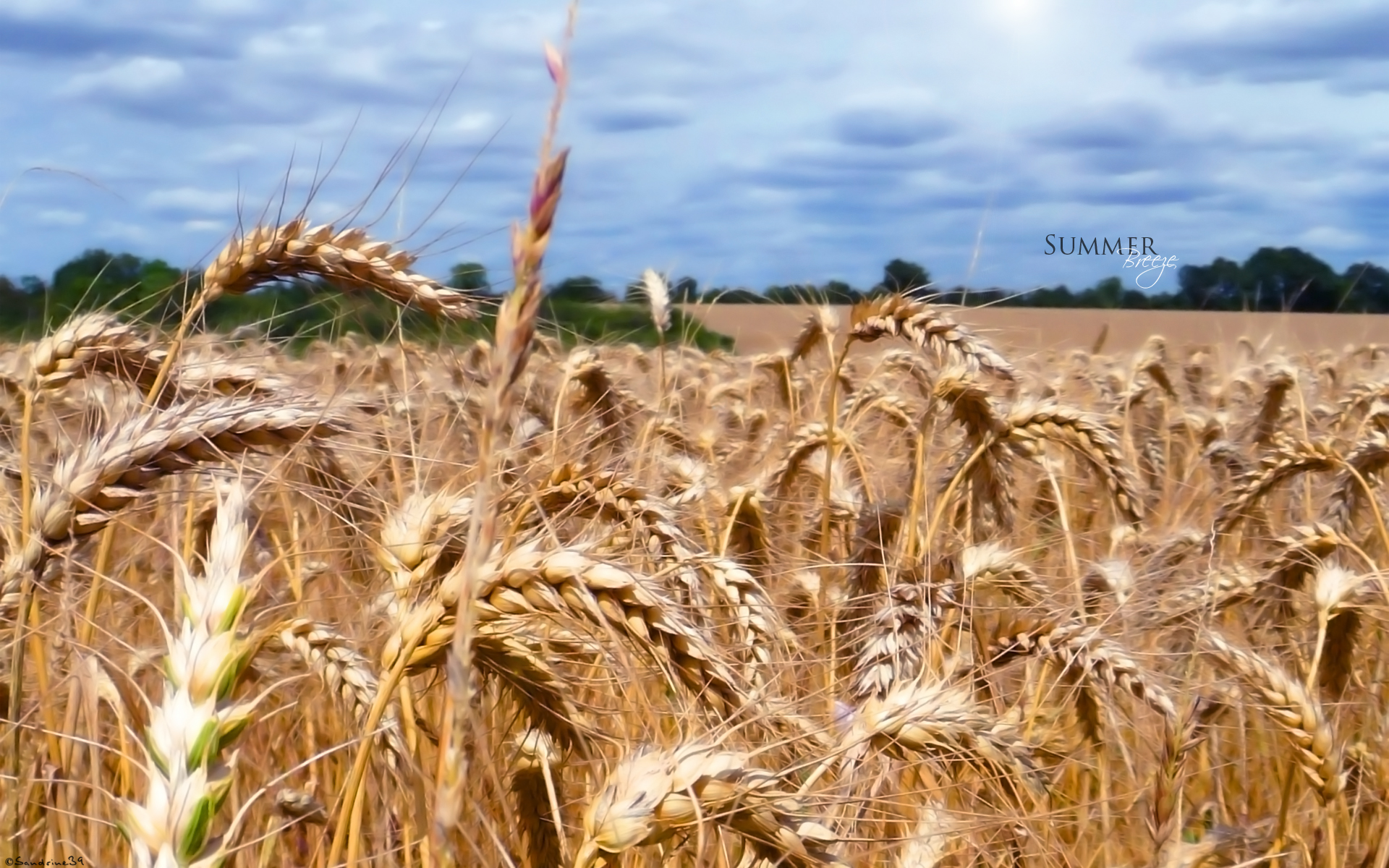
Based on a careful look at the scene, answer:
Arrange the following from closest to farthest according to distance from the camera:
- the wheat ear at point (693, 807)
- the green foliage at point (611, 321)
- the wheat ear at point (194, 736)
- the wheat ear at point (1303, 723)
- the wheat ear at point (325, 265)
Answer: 1. the wheat ear at point (194, 736)
2. the wheat ear at point (693, 807)
3. the wheat ear at point (325, 265)
4. the wheat ear at point (1303, 723)
5. the green foliage at point (611, 321)

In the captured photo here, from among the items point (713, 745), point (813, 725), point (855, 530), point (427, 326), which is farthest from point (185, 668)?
point (855, 530)

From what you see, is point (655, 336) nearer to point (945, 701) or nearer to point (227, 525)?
point (945, 701)

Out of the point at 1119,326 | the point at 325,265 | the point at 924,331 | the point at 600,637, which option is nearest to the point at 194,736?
the point at 600,637

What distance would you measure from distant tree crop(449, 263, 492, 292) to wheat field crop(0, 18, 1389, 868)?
47 millimetres

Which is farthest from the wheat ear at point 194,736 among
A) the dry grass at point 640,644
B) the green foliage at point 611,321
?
the green foliage at point 611,321

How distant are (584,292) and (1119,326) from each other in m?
24.5

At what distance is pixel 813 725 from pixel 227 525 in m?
0.77

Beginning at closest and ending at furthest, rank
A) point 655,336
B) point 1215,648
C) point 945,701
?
point 945,701
point 1215,648
point 655,336

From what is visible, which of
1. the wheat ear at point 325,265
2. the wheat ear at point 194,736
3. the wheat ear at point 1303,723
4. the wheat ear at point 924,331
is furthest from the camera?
the wheat ear at point 924,331

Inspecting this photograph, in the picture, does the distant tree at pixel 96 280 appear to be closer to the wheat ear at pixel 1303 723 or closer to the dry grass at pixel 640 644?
the dry grass at pixel 640 644

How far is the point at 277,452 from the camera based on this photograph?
5.17ft

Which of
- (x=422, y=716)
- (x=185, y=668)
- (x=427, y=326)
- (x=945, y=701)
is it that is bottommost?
(x=422, y=716)

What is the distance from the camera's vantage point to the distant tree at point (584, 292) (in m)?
3.02

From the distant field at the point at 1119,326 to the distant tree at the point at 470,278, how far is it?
106cm
